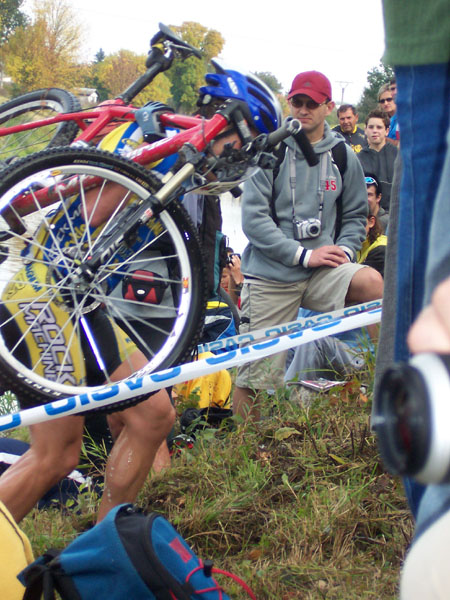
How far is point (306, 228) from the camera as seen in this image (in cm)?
405

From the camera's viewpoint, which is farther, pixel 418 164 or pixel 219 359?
pixel 219 359

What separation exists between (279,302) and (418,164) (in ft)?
10.0

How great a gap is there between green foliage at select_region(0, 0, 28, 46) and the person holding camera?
3073 centimetres

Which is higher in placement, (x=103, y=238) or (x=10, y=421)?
(x=103, y=238)

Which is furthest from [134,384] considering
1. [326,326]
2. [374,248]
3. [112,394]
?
[374,248]

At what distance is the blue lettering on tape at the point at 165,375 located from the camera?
8.40 ft

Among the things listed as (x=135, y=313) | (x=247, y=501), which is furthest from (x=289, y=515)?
(x=135, y=313)

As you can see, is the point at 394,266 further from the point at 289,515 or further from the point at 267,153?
the point at 289,515

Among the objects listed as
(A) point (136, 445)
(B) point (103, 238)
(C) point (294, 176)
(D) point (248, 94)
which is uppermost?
(D) point (248, 94)

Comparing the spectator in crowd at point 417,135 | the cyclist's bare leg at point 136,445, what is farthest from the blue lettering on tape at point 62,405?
the spectator in crowd at point 417,135

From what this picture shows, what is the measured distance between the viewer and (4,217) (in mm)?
2396

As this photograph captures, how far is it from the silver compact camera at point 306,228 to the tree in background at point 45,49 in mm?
23762

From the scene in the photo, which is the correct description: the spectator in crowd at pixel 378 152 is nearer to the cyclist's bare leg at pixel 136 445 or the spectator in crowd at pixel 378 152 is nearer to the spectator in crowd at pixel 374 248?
the spectator in crowd at pixel 374 248

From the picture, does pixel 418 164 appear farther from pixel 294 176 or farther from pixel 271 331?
pixel 294 176
